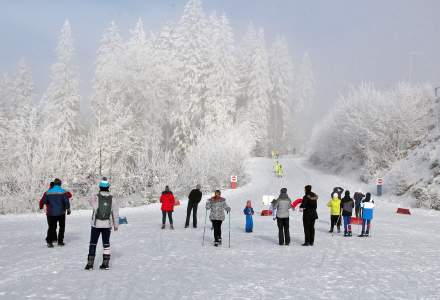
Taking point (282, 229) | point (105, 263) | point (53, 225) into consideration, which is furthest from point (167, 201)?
point (105, 263)

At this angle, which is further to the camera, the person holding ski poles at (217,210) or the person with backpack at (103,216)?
the person holding ski poles at (217,210)

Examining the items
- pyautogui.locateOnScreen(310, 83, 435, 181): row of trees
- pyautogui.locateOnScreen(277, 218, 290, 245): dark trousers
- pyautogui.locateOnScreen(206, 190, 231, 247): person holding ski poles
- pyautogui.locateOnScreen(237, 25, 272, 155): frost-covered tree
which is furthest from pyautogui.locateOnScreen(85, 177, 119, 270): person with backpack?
pyautogui.locateOnScreen(237, 25, 272, 155): frost-covered tree

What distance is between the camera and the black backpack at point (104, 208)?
33.8ft


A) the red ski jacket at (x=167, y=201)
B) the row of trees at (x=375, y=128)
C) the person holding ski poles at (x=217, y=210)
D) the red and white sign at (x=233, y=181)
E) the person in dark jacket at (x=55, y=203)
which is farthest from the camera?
the row of trees at (x=375, y=128)

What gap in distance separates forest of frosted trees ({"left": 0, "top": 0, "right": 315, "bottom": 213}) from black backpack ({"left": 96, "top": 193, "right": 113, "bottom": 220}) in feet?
54.3

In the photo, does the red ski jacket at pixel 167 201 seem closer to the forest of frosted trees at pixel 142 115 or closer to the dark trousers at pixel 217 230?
the dark trousers at pixel 217 230

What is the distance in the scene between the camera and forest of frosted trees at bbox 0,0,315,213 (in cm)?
3209

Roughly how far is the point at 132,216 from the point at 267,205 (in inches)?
340

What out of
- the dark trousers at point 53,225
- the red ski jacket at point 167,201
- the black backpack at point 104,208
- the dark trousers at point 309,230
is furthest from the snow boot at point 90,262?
the red ski jacket at point 167,201

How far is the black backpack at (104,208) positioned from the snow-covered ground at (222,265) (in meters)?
1.20

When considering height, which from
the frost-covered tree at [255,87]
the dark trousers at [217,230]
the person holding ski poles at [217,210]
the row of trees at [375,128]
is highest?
the frost-covered tree at [255,87]

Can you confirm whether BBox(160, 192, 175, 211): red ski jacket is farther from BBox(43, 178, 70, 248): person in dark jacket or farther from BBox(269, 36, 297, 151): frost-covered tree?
BBox(269, 36, 297, 151): frost-covered tree

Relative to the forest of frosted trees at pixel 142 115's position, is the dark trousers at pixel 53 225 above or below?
below

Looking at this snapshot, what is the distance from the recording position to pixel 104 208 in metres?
10.3
